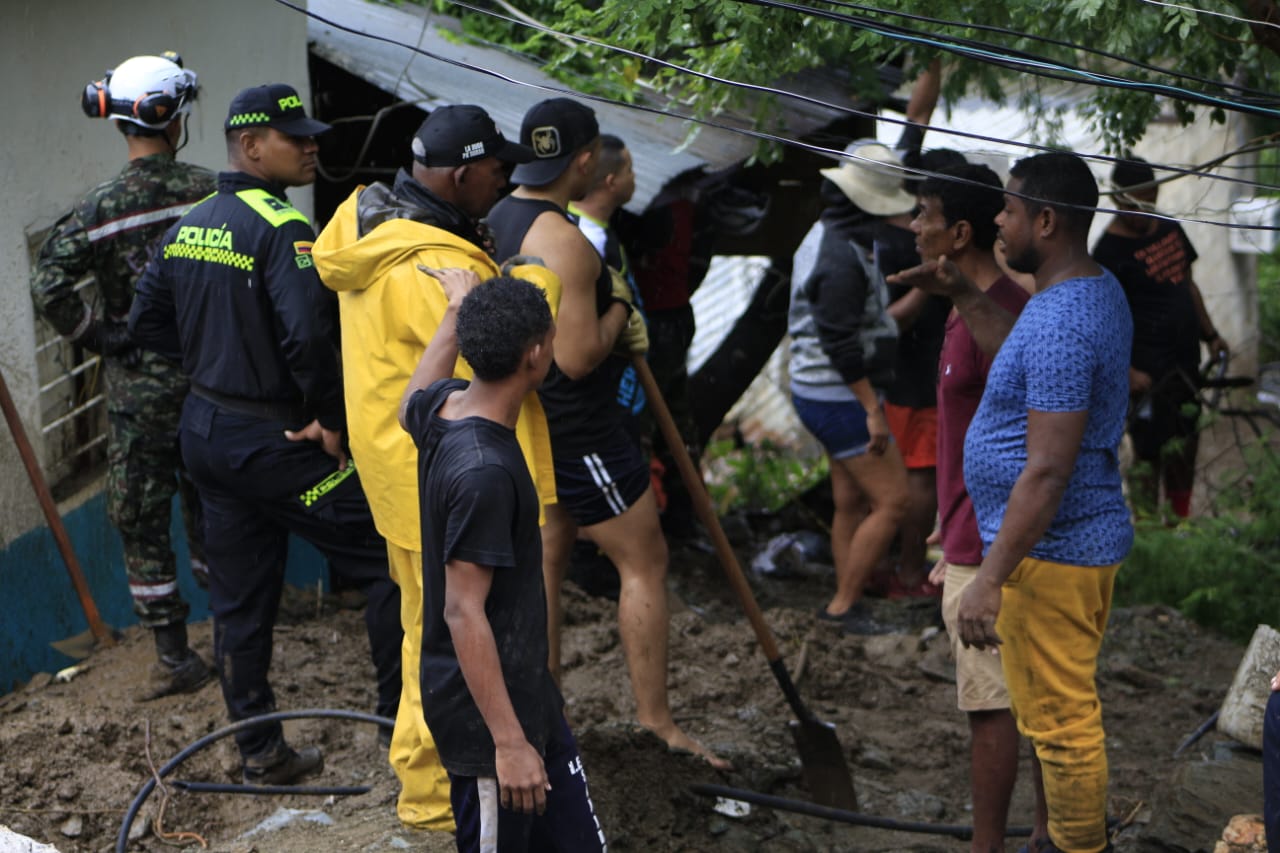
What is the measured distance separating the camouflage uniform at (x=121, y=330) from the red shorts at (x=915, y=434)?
3568 mm

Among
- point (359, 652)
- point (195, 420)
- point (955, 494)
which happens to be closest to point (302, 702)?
point (359, 652)

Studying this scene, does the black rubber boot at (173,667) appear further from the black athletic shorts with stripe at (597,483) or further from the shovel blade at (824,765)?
the shovel blade at (824,765)

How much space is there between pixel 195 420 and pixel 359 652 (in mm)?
1744

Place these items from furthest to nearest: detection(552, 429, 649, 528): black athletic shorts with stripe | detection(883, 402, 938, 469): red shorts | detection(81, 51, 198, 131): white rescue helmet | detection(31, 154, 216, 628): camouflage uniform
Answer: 1. detection(883, 402, 938, 469): red shorts
2. detection(31, 154, 216, 628): camouflage uniform
3. detection(81, 51, 198, 131): white rescue helmet
4. detection(552, 429, 649, 528): black athletic shorts with stripe

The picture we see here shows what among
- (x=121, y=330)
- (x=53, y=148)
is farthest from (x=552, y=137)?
(x=53, y=148)

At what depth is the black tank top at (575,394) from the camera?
4707 mm

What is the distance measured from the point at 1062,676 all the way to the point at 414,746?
5.85ft

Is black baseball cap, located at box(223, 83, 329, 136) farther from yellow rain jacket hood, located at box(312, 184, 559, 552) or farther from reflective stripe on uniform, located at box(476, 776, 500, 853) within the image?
reflective stripe on uniform, located at box(476, 776, 500, 853)

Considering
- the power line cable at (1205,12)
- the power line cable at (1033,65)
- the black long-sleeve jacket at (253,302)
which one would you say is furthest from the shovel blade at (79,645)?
the power line cable at (1205,12)

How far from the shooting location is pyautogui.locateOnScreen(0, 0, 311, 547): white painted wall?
546 centimetres

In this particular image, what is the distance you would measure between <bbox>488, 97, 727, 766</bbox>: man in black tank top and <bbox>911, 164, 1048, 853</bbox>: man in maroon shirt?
1082 millimetres

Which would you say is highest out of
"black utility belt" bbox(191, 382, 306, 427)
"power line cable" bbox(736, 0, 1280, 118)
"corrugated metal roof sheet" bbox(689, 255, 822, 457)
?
"power line cable" bbox(736, 0, 1280, 118)

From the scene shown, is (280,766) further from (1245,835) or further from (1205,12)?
(1205,12)

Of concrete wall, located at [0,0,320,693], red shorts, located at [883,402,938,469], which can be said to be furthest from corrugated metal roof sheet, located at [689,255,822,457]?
concrete wall, located at [0,0,320,693]
